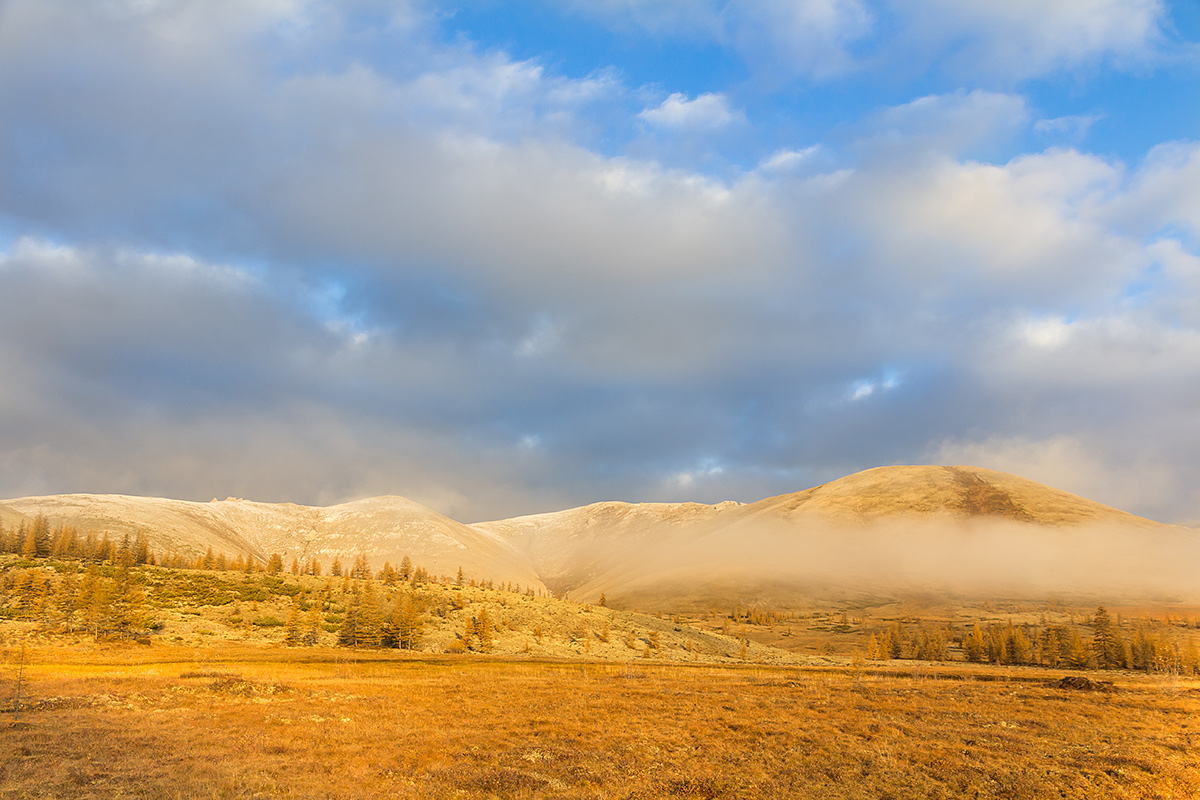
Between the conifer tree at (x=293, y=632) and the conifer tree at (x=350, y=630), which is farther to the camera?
the conifer tree at (x=350, y=630)

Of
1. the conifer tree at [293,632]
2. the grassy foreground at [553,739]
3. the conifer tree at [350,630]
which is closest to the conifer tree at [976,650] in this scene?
the grassy foreground at [553,739]

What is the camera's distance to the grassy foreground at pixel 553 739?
68.6 feet

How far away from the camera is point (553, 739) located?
28.5 metres

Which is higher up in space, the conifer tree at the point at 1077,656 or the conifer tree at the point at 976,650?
the conifer tree at the point at 1077,656

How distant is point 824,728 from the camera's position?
32.1 metres

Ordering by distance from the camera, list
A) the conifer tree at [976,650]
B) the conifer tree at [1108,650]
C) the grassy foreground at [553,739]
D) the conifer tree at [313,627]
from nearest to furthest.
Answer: the grassy foreground at [553,739] < the conifer tree at [313,627] < the conifer tree at [1108,650] < the conifer tree at [976,650]

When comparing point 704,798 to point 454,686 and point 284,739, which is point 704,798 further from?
point 454,686

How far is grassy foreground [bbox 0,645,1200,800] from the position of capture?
20.9 meters

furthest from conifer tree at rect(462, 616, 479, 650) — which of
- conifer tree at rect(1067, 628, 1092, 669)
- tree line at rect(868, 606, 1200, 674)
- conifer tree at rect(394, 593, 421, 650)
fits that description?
conifer tree at rect(1067, 628, 1092, 669)

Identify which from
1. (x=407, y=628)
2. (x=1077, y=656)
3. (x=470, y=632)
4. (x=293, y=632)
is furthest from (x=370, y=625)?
(x=1077, y=656)

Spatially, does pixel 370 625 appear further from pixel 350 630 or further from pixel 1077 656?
pixel 1077 656

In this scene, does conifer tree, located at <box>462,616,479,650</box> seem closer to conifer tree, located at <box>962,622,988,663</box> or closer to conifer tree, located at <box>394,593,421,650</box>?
conifer tree, located at <box>394,593,421,650</box>

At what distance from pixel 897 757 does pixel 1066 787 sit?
602cm

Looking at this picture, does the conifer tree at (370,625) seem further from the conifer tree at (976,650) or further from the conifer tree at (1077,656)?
the conifer tree at (976,650)
